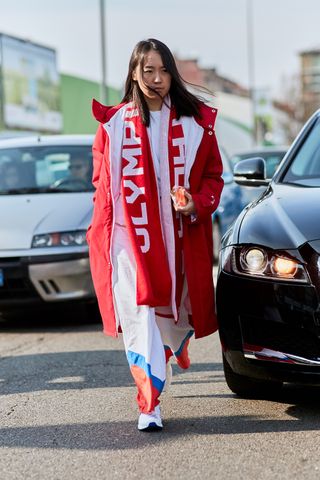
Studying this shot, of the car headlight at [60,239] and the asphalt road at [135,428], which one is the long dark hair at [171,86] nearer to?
the asphalt road at [135,428]

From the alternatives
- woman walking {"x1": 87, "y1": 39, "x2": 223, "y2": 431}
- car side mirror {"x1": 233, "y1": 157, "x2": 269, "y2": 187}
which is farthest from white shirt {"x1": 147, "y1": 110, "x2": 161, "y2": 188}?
car side mirror {"x1": 233, "y1": 157, "x2": 269, "y2": 187}

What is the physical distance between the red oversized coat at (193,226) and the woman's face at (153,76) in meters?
0.18

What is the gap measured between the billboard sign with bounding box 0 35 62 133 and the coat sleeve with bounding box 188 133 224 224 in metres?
24.1

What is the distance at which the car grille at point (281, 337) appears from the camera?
15.1 ft

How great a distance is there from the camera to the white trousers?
4.73 meters

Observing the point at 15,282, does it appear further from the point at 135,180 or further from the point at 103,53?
the point at 103,53

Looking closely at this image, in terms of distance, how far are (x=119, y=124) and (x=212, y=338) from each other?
315cm

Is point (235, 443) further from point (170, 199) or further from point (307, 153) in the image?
→ point (307, 153)

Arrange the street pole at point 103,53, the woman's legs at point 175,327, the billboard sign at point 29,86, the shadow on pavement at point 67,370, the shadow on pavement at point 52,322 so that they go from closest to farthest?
1. the woman's legs at point 175,327
2. the shadow on pavement at point 67,370
3. the shadow on pavement at point 52,322
4. the street pole at point 103,53
5. the billboard sign at point 29,86

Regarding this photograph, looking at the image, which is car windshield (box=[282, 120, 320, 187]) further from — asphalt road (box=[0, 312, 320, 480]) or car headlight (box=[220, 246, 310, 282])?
asphalt road (box=[0, 312, 320, 480])

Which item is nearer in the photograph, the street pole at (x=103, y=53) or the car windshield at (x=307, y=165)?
the car windshield at (x=307, y=165)

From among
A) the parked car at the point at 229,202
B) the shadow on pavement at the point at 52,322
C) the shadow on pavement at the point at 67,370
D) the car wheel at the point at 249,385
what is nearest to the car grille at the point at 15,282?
the shadow on pavement at the point at 52,322

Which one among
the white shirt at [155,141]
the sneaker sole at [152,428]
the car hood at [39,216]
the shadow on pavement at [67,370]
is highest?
the white shirt at [155,141]

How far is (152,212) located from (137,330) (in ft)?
1.68
